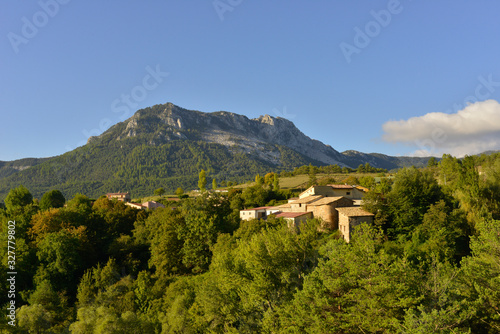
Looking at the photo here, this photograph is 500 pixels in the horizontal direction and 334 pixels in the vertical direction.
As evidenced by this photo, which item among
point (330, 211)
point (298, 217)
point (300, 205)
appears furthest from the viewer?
point (300, 205)

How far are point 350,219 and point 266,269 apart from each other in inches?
559

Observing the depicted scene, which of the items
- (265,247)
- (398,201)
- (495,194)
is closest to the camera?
(265,247)

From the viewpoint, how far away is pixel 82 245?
153ft

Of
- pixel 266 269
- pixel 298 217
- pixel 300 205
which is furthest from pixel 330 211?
pixel 266 269

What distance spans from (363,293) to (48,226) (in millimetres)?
44704

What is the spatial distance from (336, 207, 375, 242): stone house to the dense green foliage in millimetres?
1374

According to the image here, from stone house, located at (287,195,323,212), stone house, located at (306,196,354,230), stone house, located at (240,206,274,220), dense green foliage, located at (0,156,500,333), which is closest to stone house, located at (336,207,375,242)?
dense green foliage, located at (0,156,500,333)

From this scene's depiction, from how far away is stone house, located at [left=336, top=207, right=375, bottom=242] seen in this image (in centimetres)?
3509

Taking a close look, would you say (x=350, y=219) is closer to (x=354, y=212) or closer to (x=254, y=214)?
(x=354, y=212)

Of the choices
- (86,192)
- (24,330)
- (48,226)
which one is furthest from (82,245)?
(86,192)

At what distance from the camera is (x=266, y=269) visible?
24.1m

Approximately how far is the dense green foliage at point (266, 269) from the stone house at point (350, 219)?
1.37 metres

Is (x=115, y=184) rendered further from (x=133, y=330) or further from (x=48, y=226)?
(x=133, y=330)

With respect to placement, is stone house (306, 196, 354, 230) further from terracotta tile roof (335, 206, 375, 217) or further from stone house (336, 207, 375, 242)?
stone house (336, 207, 375, 242)
